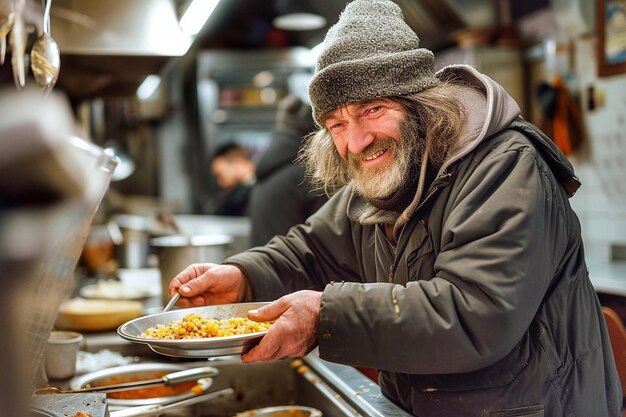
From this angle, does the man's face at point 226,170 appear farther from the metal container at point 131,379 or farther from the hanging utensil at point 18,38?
the hanging utensil at point 18,38

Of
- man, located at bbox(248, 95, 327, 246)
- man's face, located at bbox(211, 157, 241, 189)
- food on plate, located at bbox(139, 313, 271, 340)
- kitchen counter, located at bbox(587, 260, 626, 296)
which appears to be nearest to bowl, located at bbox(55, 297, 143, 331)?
man, located at bbox(248, 95, 327, 246)

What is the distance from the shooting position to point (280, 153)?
407cm

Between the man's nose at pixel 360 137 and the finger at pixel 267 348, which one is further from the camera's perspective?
the man's nose at pixel 360 137

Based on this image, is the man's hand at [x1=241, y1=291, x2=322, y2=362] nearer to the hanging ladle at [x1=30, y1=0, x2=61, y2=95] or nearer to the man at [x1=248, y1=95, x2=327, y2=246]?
the hanging ladle at [x1=30, y1=0, x2=61, y2=95]

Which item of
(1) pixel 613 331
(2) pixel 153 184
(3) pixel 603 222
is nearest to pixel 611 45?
(3) pixel 603 222

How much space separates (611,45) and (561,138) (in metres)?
0.77

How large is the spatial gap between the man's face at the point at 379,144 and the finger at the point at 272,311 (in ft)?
1.50

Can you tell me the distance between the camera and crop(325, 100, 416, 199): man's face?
1.79 m

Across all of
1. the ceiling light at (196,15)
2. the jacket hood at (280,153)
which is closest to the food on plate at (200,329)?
the ceiling light at (196,15)

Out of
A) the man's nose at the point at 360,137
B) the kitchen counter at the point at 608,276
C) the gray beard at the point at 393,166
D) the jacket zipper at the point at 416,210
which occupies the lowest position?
the kitchen counter at the point at 608,276

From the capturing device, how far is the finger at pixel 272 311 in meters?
1.51

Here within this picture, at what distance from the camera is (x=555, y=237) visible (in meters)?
1.57

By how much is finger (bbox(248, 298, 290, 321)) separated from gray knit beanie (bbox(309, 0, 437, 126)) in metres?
0.59

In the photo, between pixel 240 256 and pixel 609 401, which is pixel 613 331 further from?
pixel 240 256
